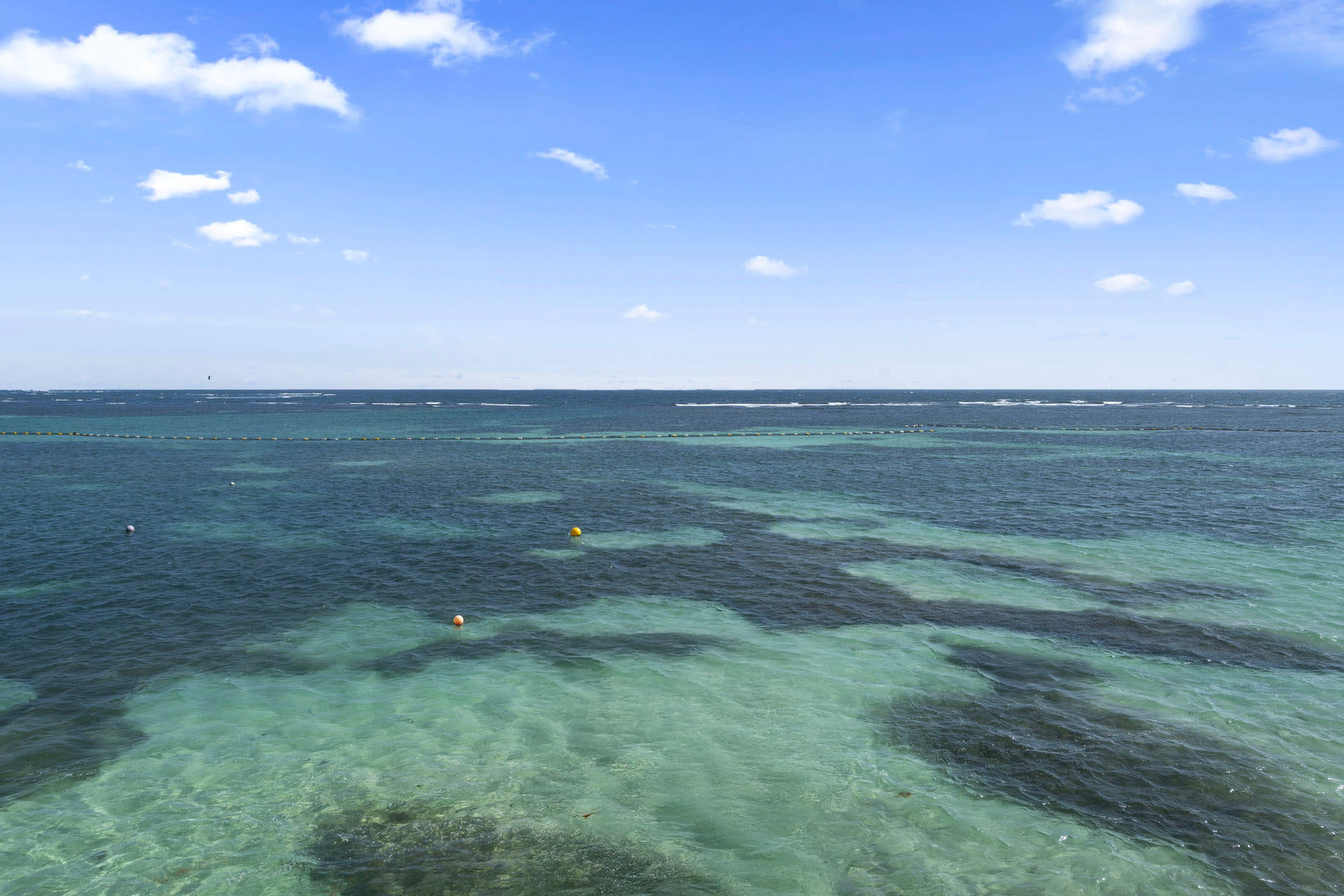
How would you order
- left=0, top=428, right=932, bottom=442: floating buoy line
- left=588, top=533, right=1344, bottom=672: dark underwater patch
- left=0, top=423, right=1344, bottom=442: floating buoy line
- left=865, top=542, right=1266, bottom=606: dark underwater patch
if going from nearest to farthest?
1. left=588, top=533, right=1344, bottom=672: dark underwater patch
2. left=865, top=542, right=1266, bottom=606: dark underwater patch
3. left=0, top=428, right=932, bottom=442: floating buoy line
4. left=0, top=423, right=1344, bottom=442: floating buoy line

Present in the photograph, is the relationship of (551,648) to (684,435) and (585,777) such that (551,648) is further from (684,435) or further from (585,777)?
(684,435)

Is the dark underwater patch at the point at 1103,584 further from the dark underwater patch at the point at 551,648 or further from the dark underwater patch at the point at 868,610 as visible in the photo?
the dark underwater patch at the point at 551,648

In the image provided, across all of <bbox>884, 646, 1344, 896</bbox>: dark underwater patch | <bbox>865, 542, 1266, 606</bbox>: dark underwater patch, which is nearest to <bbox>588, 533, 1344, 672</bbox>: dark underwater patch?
<bbox>865, 542, 1266, 606</bbox>: dark underwater patch

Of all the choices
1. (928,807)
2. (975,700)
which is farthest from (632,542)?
(928,807)

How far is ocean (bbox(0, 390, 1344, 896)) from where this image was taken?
12.3m

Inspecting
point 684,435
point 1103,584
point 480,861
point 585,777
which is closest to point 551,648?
point 585,777

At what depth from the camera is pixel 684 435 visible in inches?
4311

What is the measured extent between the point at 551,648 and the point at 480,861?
32.5 ft

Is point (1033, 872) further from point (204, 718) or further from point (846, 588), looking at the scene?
point (204, 718)

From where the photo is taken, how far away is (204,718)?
1706 cm

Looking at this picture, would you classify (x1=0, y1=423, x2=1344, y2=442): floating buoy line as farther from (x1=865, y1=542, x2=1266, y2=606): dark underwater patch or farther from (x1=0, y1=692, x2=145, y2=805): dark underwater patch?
(x1=0, y1=692, x2=145, y2=805): dark underwater patch

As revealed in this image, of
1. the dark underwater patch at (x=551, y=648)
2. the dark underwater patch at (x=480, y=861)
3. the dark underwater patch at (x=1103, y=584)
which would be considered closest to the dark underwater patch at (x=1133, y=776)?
the dark underwater patch at (x=480, y=861)

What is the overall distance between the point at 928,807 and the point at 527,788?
304 inches

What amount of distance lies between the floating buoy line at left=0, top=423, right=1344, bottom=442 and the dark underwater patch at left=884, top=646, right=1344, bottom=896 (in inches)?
3311
